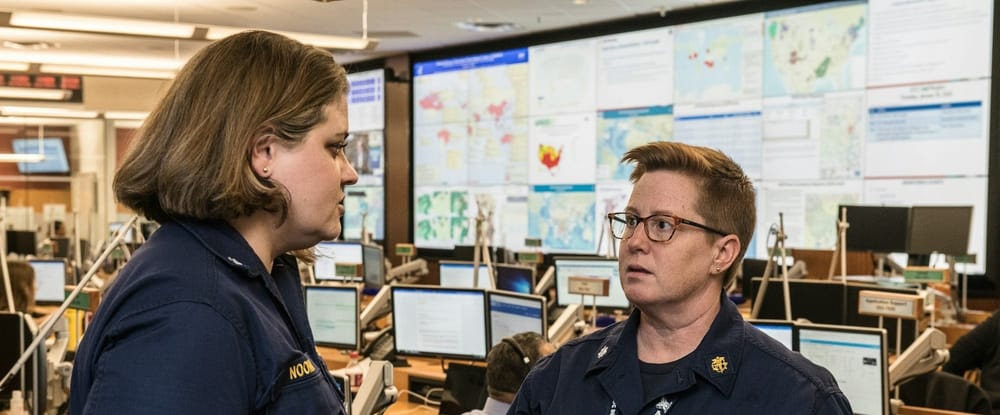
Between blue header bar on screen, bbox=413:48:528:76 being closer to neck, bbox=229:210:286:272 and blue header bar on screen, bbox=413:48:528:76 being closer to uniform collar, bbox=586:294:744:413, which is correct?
uniform collar, bbox=586:294:744:413

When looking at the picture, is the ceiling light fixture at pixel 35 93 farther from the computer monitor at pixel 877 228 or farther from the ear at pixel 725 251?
the ear at pixel 725 251

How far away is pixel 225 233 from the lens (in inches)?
43.3

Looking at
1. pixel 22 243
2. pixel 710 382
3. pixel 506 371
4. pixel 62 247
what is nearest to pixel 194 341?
pixel 710 382

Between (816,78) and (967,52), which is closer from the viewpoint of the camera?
(967,52)

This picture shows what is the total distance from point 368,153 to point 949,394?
901 centimetres

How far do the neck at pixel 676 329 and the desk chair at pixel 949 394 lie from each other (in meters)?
2.67

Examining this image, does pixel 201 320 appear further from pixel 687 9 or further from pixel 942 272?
pixel 687 9

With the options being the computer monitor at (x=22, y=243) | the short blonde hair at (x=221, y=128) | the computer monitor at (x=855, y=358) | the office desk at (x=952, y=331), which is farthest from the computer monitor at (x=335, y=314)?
the computer monitor at (x=22, y=243)

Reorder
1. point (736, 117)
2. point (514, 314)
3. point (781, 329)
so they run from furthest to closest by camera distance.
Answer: point (736, 117) < point (514, 314) < point (781, 329)

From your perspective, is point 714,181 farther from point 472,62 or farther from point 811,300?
point 472,62

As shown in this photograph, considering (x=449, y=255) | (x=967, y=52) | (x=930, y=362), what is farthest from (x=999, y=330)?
(x=449, y=255)

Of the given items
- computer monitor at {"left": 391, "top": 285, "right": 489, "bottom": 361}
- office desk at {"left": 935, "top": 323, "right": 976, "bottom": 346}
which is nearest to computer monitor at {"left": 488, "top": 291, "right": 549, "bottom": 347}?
computer monitor at {"left": 391, "top": 285, "right": 489, "bottom": 361}

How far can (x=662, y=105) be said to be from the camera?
8.92m

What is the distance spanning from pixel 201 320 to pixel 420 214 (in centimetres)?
1046
